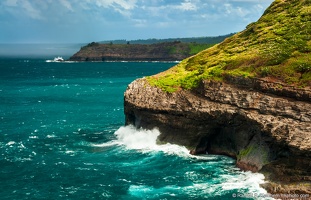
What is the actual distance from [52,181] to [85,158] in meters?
7.36

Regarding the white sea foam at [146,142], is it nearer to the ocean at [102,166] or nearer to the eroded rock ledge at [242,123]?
the ocean at [102,166]

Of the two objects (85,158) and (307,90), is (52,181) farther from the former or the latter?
(307,90)

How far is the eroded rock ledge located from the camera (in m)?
36.4

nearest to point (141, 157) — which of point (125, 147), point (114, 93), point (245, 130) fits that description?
point (125, 147)

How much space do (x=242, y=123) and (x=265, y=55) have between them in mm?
9880

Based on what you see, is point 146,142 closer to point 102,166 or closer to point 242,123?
point 102,166

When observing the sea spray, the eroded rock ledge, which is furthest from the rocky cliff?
the sea spray

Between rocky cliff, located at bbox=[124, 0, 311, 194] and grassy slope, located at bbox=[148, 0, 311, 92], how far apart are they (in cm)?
11

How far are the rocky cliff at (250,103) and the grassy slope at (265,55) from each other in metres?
0.11

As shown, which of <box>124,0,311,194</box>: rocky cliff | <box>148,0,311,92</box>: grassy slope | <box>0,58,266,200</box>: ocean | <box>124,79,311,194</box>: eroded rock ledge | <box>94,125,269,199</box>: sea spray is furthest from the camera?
<box>148,0,311,92</box>: grassy slope

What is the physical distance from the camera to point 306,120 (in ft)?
123

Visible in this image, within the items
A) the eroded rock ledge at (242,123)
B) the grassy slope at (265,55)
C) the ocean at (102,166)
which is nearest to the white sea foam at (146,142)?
the ocean at (102,166)

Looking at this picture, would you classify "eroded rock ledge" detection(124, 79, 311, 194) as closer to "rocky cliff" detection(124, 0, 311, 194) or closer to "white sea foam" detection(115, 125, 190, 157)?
"rocky cliff" detection(124, 0, 311, 194)

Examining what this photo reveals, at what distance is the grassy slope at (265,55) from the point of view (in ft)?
145
